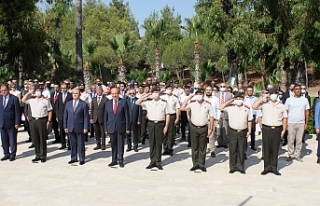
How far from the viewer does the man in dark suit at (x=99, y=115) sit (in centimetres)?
1053

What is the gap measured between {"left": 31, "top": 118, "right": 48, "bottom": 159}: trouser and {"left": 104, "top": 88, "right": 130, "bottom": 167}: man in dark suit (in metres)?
1.54

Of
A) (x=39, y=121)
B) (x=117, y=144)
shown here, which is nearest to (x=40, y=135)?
(x=39, y=121)

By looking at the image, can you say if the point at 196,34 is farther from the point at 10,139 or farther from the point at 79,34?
the point at 10,139

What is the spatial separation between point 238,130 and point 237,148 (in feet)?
1.27

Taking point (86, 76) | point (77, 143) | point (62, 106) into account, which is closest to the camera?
point (77, 143)

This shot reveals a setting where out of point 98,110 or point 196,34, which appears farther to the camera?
point 196,34

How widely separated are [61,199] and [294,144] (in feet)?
20.2

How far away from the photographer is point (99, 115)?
10.6 meters

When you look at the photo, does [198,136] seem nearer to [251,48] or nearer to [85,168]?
[85,168]

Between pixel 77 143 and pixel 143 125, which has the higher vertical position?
pixel 143 125

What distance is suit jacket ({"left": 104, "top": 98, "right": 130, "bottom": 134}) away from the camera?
8.57 m

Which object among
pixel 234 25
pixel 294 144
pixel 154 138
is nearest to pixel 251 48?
pixel 234 25

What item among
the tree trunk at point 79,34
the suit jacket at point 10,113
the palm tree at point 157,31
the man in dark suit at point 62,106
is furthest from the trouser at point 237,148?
the palm tree at point 157,31

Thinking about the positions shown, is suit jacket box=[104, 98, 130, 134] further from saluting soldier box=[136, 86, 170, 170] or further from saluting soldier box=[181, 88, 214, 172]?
saluting soldier box=[181, 88, 214, 172]
